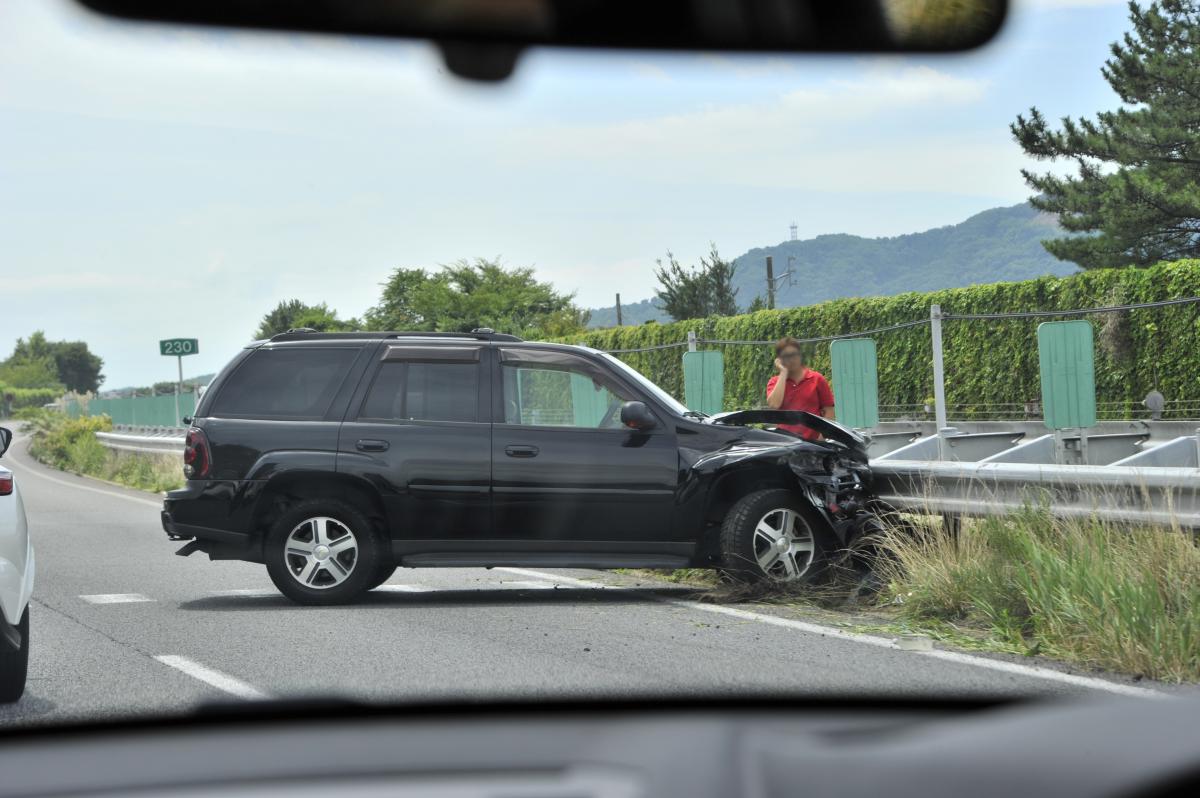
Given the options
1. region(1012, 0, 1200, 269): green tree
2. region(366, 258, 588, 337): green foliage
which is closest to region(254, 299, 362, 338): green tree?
region(366, 258, 588, 337): green foliage

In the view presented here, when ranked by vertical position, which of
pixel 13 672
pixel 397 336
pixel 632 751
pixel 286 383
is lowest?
pixel 13 672

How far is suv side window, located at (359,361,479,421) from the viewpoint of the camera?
421 inches

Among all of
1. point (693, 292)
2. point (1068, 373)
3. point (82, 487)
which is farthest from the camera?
point (693, 292)

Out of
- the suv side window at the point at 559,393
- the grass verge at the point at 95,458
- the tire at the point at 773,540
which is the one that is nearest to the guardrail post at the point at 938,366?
the tire at the point at 773,540

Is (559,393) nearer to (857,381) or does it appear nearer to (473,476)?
(473,476)

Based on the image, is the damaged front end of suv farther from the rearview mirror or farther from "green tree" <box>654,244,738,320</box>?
"green tree" <box>654,244,738,320</box>

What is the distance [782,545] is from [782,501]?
30 centimetres

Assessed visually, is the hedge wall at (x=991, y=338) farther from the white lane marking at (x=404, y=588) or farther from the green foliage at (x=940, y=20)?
the green foliage at (x=940, y=20)

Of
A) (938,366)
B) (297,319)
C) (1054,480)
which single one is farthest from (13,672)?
(297,319)

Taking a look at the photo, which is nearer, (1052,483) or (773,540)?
(1052,483)

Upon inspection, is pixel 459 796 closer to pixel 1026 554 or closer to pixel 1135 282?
pixel 1026 554

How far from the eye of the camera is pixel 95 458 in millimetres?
38531

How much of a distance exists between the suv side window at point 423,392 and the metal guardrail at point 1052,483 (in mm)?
3022

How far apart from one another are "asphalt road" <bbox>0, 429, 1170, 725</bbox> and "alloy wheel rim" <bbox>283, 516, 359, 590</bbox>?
25cm
